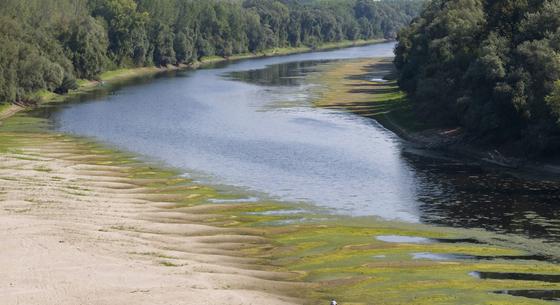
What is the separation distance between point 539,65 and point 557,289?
44825 millimetres

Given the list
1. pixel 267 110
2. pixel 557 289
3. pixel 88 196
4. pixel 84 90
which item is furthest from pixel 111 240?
pixel 84 90

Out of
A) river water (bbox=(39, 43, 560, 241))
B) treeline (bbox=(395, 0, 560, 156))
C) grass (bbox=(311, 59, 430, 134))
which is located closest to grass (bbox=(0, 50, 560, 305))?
river water (bbox=(39, 43, 560, 241))

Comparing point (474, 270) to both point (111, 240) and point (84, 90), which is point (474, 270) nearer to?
point (111, 240)

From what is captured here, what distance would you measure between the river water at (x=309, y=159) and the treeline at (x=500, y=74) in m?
6.08

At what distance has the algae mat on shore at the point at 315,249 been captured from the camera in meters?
50.2

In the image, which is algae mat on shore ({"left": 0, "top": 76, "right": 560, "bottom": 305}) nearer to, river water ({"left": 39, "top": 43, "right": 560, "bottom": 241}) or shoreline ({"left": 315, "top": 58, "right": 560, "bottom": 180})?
river water ({"left": 39, "top": 43, "right": 560, "bottom": 241})

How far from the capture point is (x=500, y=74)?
93125 millimetres

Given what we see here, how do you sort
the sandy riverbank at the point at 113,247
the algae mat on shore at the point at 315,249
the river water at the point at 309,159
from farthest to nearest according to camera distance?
1. the river water at the point at 309,159
2. the algae mat on shore at the point at 315,249
3. the sandy riverbank at the point at 113,247

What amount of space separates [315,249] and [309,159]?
120 ft

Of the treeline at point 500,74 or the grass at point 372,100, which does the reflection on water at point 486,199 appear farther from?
the grass at point 372,100

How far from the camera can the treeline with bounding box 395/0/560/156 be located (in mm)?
88312

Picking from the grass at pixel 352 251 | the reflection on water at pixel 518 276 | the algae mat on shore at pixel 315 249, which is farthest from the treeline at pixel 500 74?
the reflection on water at pixel 518 276

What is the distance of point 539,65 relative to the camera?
89375 millimetres

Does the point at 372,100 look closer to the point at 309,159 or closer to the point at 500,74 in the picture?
the point at 309,159
